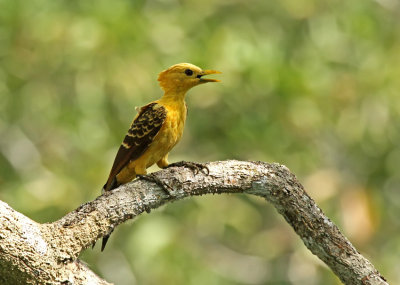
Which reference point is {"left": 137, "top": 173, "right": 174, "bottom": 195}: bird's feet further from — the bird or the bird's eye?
the bird's eye

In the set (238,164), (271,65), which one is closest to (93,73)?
(271,65)

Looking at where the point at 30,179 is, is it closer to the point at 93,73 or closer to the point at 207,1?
the point at 93,73

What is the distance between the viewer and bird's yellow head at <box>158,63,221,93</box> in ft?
21.9

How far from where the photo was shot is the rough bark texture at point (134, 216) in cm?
400

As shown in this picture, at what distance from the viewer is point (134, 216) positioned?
461 centimetres

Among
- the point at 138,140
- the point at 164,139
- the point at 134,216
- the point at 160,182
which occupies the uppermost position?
the point at 164,139

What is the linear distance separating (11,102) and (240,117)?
395 centimetres

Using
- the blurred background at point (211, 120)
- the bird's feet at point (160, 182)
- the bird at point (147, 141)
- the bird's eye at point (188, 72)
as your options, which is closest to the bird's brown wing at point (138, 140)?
the bird at point (147, 141)

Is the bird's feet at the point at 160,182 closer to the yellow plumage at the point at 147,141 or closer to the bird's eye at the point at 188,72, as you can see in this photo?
the yellow plumage at the point at 147,141

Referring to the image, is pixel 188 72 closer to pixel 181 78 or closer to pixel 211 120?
pixel 181 78

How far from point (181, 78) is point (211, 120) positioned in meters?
6.92

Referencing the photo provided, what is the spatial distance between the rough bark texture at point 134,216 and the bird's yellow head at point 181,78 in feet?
5.78

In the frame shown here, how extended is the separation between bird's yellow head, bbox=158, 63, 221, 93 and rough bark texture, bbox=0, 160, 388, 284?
1761 mm

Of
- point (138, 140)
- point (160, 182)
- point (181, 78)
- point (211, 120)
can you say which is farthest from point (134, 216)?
point (211, 120)
